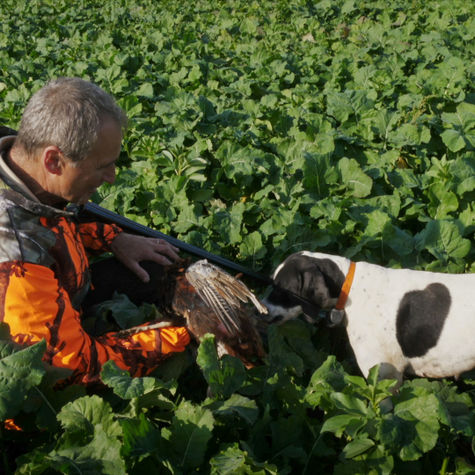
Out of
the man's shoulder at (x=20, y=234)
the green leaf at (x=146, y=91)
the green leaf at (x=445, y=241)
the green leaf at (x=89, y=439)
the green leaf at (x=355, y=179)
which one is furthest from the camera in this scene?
the green leaf at (x=146, y=91)

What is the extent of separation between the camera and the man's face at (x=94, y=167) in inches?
111

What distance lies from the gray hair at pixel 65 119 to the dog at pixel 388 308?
155cm

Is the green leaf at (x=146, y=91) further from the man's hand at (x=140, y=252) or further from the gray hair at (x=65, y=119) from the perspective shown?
the gray hair at (x=65, y=119)

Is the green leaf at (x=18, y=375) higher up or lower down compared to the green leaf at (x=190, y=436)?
higher up

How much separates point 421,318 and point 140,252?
178 centimetres

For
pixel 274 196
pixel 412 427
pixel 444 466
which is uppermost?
pixel 274 196

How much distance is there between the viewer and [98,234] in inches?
152

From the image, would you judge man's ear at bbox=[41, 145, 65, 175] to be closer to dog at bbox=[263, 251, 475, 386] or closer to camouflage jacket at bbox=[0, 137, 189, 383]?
camouflage jacket at bbox=[0, 137, 189, 383]

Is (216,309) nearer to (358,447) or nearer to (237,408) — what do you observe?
(237,408)

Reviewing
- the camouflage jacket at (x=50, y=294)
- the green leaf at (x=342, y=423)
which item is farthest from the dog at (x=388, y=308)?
the green leaf at (x=342, y=423)

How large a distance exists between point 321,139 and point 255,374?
3.00 meters

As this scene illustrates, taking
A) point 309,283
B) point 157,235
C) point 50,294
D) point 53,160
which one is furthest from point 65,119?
point 309,283

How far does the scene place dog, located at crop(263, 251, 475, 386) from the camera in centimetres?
348

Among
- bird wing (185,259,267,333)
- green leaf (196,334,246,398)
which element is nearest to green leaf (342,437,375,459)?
green leaf (196,334,246,398)
